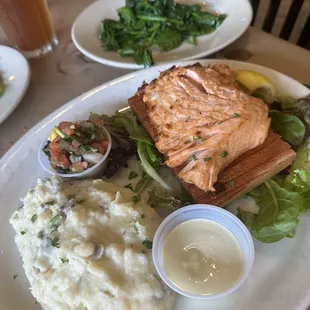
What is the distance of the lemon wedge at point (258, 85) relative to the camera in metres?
2.39

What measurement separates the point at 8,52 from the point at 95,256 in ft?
7.07

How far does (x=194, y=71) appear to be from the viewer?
235cm

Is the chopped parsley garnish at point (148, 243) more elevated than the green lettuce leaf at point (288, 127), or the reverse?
the green lettuce leaf at point (288, 127)

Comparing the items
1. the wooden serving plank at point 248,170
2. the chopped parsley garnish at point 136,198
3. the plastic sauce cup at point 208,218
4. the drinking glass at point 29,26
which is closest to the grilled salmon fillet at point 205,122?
the wooden serving plank at point 248,170

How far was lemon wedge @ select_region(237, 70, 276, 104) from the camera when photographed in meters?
2.39

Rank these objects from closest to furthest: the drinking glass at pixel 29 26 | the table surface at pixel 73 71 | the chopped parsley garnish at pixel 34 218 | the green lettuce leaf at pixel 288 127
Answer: the chopped parsley garnish at pixel 34 218, the green lettuce leaf at pixel 288 127, the table surface at pixel 73 71, the drinking glass at pixel 29 26

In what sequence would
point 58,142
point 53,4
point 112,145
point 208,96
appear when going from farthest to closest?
1. point 53,4
2. point 112,145
3. point 58,142
4. point 208,96

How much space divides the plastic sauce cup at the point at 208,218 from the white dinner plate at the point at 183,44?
1.31m

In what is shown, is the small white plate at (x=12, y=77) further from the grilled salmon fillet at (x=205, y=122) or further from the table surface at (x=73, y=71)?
the grilled salmon fillet at (x=205, y=122)

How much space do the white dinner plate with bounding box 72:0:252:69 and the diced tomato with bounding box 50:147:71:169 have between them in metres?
0.91

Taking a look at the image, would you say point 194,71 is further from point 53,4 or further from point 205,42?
point 53,4

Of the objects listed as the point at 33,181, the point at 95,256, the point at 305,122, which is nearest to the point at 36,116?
the point at 33,181

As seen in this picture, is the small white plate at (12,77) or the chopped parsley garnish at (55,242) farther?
the small white plate at (12,77)

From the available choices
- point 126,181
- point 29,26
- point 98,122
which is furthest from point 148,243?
point 29,26
